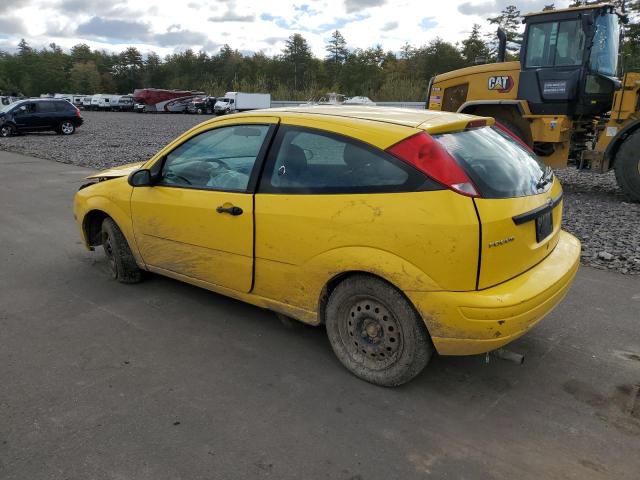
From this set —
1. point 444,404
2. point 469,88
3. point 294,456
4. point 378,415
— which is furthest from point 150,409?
point 469,88

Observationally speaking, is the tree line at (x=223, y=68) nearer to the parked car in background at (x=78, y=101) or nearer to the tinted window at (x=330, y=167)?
the parked car in background at (x=78, y=101)

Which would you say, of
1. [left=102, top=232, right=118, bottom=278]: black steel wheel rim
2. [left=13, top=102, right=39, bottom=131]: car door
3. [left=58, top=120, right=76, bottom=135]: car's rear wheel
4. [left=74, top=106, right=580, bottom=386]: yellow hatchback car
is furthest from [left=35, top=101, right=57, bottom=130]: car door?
[left=74, top=106, right=580, bottom=386]: yellow hatchback car

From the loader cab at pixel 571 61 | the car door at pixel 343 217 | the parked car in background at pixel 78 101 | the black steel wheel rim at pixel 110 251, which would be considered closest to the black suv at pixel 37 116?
the loader cab at pixel 571 61

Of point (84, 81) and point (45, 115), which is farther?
point (84, 81)

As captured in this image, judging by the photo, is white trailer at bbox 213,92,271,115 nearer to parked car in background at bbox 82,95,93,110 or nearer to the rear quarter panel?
parked car in background at bbox 82,95,93,110

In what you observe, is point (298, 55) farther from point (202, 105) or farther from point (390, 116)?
point (390, 116)

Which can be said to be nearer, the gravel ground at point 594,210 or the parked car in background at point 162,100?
the gravel ground at point 594,210

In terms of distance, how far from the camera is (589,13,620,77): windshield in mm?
8570

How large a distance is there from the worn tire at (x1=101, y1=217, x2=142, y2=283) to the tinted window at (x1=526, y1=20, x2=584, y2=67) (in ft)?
25.5

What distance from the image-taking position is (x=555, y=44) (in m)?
8.83

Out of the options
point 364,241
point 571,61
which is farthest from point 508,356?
point 571,61

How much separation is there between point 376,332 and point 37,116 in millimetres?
25418

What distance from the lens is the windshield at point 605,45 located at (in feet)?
28.1

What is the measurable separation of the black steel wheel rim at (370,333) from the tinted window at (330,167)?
692 millimetres
